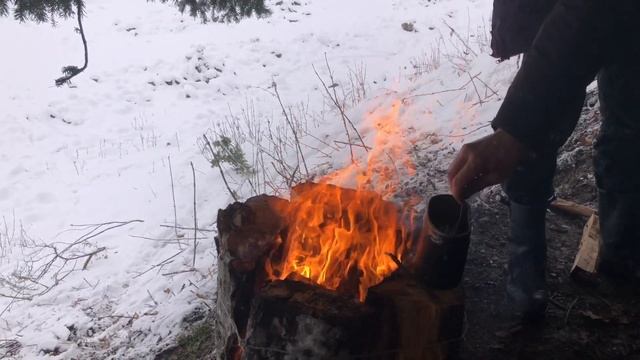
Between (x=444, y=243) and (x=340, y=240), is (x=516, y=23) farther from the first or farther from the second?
(x=340, y=240)

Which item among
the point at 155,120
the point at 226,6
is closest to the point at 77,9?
the point at 226,6

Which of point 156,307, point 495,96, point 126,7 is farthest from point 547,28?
point 126,7

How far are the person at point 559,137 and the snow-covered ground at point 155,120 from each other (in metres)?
2.13

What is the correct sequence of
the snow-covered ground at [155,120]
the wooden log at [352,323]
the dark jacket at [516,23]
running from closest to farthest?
the wooden log at [352,323]
the dark jacket at [516,23]
the snow-covered ground at [155,120]

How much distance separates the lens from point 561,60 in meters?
1.67

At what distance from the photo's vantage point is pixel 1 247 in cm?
554

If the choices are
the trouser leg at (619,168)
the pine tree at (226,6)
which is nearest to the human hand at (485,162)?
the trouser leg at (619,168)

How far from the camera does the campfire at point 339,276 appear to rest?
5.92 feet

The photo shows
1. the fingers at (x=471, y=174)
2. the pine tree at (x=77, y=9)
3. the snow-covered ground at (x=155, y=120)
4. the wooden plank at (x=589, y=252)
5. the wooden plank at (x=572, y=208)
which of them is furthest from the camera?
the snow-covered ground at (x=155, y=120)

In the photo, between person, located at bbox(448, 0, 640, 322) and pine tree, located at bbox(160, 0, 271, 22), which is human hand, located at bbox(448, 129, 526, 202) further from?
pine tree, located at bbox(160, 0, 271, 22)

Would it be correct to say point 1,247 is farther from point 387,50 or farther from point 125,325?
point 387,50

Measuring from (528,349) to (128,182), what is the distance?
5.79m

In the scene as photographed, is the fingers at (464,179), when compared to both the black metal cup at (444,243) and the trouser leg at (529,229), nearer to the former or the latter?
the black metal cup at (444,243)

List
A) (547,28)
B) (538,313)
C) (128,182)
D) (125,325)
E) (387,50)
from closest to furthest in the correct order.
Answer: (547,28) < (538,313) < (125,325) < (128,182) < (387,50)
